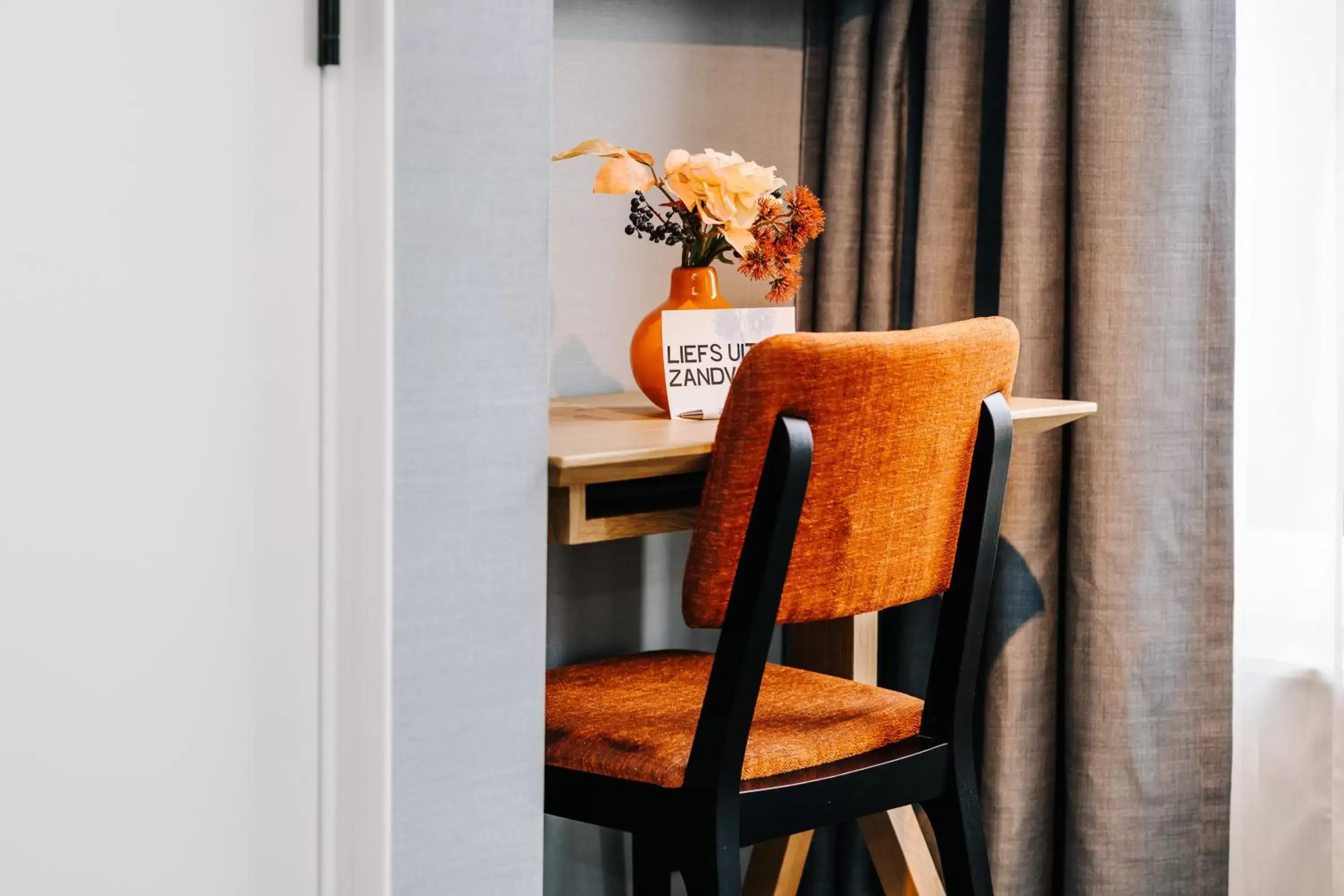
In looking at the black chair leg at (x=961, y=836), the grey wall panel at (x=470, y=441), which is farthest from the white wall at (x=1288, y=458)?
the grey wall panel at (x=470, y=441)

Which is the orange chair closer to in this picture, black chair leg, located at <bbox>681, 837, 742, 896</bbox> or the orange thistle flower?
black chair leg, located at <bbox>681, 837, 742, 896</bbox>

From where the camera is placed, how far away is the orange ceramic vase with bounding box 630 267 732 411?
1.45 metres

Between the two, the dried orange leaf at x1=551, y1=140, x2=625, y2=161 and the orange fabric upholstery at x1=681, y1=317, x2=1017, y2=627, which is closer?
the orange fabric upholstery at x1=681, y1=317, x2=1017, y2=627

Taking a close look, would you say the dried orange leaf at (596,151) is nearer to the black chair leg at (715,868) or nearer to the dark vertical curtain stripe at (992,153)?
the dark vertical curtain stripe at (992,153)

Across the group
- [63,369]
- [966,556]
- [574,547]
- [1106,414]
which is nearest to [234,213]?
[63,369]

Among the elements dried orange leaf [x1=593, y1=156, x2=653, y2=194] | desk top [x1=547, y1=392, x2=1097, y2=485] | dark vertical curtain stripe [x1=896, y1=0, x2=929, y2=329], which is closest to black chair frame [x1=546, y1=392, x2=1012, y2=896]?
desk top [x1=547, y1=392, x2=1097, y2=485]

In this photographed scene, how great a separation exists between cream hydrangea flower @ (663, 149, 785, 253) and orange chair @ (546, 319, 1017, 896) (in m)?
0.31

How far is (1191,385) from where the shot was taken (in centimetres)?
160

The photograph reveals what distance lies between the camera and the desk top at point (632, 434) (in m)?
1.10

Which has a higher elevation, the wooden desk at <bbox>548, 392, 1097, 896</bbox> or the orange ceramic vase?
the orange ceramic vase

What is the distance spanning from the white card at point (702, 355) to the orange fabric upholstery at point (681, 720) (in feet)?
0.97

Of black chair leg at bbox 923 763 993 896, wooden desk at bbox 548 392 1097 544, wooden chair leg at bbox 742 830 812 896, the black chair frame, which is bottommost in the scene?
wooden chair leg at bbox 742 830 812 896

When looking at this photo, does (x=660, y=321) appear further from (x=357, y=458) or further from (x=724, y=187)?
(x=357, y=458)

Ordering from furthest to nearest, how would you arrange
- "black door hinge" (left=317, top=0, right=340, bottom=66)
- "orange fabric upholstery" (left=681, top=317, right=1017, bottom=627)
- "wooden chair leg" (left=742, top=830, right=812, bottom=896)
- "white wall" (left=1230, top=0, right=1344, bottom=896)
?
"wooden chair leg" (left=742, top=830, right=812, bottom=896) → "white wall" (left=1230, top=0, right=1344, bottom=896) → "orange fabric upholstery" (left=681, top=317, right=1017, bottom=627) → "black door hinge" (left=317, top=0, right=340, bottom=66)
